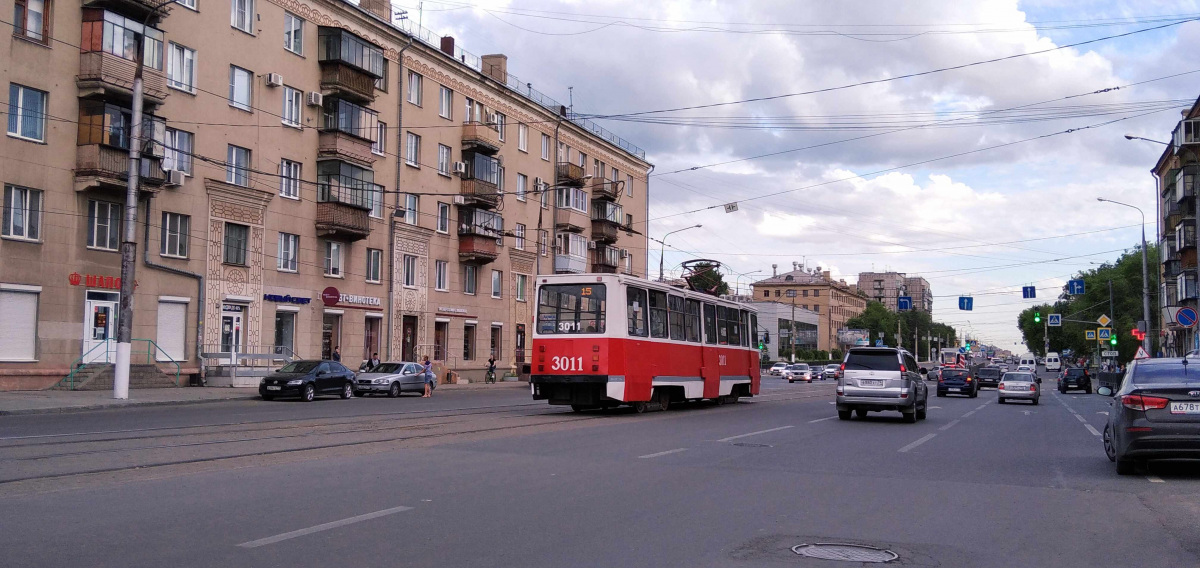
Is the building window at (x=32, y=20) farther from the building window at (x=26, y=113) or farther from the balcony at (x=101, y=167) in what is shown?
the balcony at (x=101, y=167)

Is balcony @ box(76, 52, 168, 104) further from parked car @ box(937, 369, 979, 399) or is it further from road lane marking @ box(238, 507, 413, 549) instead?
parked car @ box(937, 369, 979, 399)

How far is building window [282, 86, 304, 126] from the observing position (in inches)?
1550

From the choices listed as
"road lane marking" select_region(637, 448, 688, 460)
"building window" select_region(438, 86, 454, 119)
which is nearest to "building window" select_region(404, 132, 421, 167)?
"building window" select_region(438, 86, 454, 119)

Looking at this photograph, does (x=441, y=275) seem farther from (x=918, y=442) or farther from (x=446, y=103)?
(x=918, y=442)

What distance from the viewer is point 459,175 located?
2003 inches

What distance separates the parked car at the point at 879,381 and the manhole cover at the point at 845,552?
15337mm

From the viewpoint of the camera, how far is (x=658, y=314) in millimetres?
24953

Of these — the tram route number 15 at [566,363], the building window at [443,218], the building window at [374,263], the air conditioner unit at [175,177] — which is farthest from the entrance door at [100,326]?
the building window at [443,218]

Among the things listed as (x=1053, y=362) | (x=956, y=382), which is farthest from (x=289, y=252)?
(x=1053, y=362)

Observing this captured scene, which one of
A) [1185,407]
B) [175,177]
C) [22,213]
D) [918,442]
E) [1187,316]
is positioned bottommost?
[918,442]

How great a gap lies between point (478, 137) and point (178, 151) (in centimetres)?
1889

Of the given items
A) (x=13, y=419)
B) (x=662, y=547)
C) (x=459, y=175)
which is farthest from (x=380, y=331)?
(x=662, y=547)

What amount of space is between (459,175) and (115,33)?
21.6m

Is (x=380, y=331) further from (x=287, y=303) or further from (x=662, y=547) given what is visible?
(x=662, y=547)
